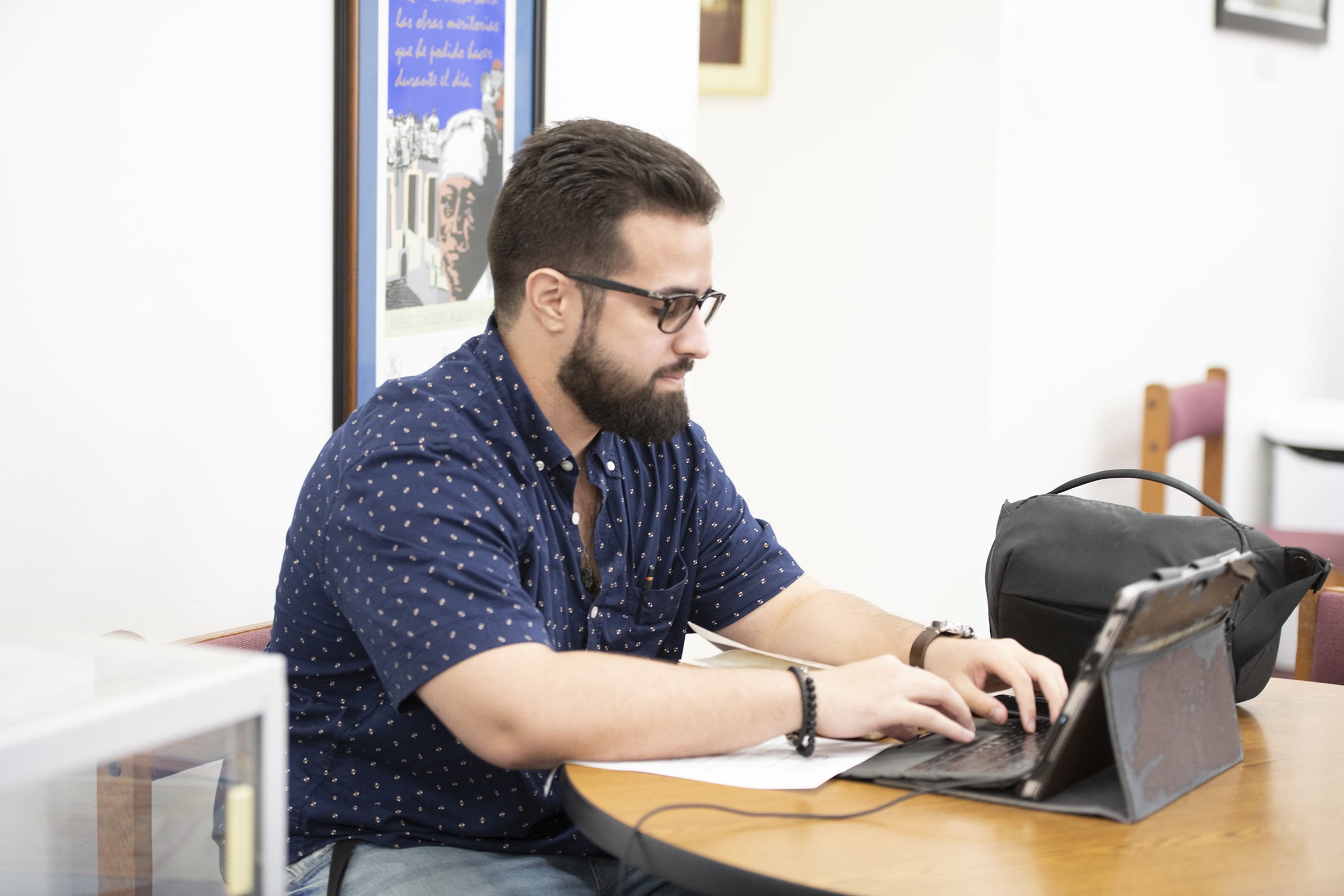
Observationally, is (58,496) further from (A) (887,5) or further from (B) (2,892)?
(A) (887,5)

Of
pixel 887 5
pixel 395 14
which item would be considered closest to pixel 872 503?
pixel 887 5

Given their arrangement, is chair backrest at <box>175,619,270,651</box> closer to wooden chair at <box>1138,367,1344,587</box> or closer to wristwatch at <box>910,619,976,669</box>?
wristwatch at <box>910,619,976,669</box>

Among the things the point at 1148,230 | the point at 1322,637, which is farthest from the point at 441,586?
the point at 1148,230

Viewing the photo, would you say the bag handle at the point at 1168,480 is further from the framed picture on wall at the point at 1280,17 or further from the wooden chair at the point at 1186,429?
the framed picture on wall at the point at 1280,17

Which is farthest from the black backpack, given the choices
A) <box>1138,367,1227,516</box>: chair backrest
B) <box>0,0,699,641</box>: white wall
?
<box>1138,367,1227,516</box>: chair backrest

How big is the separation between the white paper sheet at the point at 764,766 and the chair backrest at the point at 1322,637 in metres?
0.97

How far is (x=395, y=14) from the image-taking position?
193 centimetres

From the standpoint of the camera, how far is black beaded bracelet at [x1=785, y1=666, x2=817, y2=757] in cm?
119

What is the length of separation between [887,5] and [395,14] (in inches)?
75.9

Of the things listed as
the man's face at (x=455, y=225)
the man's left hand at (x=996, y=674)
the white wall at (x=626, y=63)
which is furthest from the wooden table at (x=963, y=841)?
the white wall at (x=626, y=63)

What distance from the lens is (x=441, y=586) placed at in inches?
46.2

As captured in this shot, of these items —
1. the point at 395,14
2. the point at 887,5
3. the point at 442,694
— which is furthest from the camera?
the point at 887,5

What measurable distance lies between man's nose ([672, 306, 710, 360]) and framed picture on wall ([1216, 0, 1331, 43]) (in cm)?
334

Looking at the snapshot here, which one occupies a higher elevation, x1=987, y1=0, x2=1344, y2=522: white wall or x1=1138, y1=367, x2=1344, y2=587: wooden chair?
x1=987, y1=0, x2=1344, y2=522: white wall
